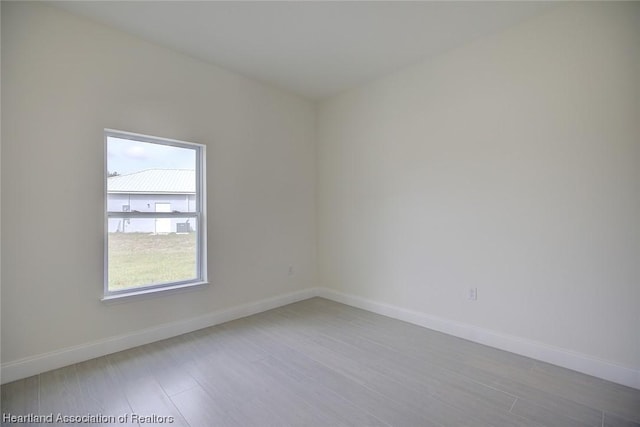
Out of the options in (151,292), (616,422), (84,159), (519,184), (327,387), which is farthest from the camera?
(151,292)

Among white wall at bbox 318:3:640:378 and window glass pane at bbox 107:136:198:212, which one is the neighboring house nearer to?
window glass pane at bbox 107:136:198:212

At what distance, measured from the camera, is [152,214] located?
2.97 metres

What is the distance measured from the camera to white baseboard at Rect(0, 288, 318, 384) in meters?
2.22

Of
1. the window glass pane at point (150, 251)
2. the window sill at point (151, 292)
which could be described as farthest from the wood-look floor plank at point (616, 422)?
the window glass pane at point (150, 251)

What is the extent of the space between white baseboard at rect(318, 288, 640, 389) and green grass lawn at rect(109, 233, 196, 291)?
218 centimetres

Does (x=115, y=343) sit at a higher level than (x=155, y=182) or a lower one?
lower

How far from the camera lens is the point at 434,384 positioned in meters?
2.17

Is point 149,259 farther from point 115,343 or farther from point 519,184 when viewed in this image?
point 519,184

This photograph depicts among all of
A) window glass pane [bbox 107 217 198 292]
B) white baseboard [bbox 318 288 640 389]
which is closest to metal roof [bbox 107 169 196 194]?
window glass pane [bbox 107 217 198 292]

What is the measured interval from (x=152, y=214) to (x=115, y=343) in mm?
1169

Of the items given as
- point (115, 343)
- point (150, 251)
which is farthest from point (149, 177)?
point (115, 343)

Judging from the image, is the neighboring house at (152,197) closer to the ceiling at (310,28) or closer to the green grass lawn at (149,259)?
the green grass lawn at (149,259)

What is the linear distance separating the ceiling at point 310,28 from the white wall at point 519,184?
277 millimetres

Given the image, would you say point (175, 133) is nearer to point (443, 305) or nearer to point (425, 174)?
point (425, 174)
